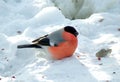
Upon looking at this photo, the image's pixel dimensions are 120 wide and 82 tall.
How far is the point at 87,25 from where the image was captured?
5.05 metres

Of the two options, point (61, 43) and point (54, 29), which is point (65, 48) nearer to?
point (61, 43)

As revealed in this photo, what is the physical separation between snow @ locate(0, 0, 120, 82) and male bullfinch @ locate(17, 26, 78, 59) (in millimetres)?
83

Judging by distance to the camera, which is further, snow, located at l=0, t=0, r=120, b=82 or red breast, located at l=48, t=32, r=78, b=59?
red breast, located at l=48, t=32, r=78, b=59

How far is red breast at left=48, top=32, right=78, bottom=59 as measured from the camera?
4.18m

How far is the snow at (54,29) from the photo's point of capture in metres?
3.88

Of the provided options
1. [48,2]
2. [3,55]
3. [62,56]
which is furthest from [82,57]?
[48,2]

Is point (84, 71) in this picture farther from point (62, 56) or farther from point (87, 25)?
point (87, 25)

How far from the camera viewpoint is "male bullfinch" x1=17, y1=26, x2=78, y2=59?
13.7 feet

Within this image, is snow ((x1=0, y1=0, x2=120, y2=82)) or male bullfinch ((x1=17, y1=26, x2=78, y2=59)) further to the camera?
male bullfinch ((x1=17, y1=26, x2=78, y2=59))

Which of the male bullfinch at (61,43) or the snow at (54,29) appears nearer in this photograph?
the snow at (54,29)

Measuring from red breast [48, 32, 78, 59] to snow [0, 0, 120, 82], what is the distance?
69 millimetres

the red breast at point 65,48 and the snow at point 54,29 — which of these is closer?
the snow at point 54,29

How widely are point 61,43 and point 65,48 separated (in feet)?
0.23

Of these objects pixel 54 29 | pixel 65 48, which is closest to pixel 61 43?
pixel 65 48
